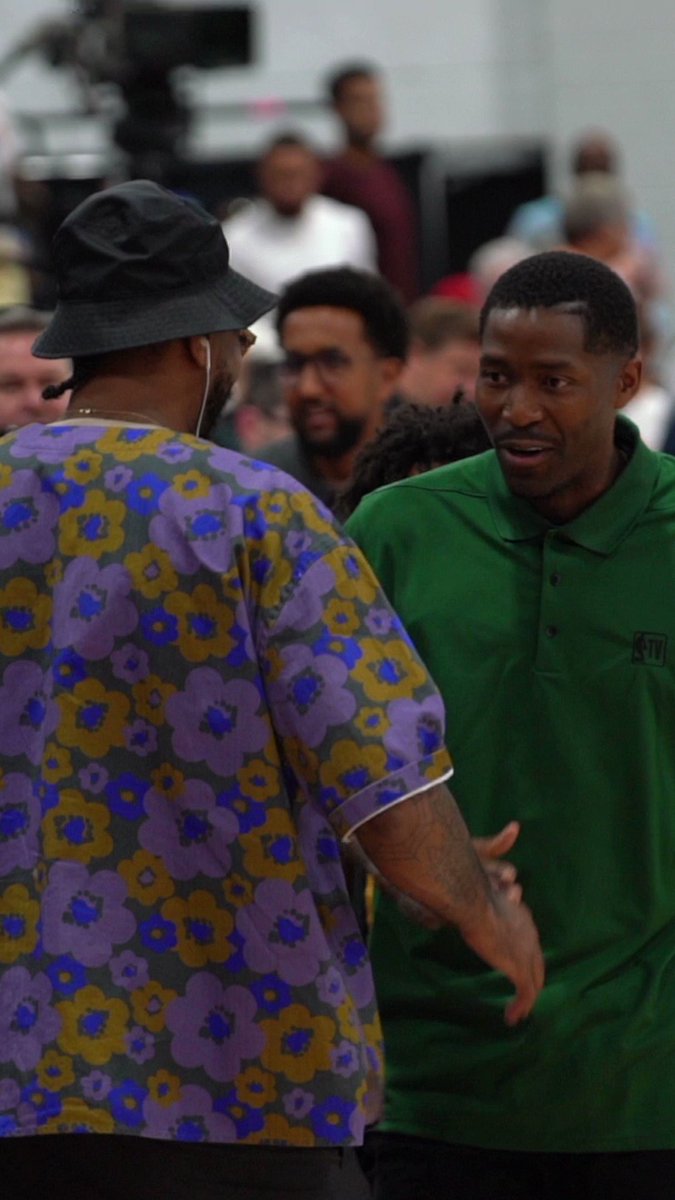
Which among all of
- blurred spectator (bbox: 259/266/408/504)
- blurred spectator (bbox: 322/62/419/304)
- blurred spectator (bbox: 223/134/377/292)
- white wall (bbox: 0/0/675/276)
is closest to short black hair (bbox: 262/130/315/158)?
blurred spectator (bbox: 223/134/377/292)

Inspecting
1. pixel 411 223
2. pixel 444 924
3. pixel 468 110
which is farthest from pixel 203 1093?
pixel 468 110

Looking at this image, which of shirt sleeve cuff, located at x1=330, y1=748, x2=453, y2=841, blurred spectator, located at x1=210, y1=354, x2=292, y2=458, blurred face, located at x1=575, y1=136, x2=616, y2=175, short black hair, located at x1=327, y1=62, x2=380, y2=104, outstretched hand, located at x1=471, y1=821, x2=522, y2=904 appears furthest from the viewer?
short black hair, located at x1=327, y1=62, x2=380, y2=104

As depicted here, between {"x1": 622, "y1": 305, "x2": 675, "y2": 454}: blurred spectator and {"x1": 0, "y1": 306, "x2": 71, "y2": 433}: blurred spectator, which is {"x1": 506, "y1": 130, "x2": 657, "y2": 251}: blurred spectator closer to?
{"x1": 622, "y1": 305, "x2": 675, "y2": 454}: blurred spectator

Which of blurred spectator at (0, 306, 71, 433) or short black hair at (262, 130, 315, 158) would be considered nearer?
blurred spectator at (0, 306, 71, 433)

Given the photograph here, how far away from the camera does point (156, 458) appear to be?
321cm

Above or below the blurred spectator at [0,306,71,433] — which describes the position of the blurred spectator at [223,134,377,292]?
below

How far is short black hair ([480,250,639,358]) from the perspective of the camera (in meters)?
3.76

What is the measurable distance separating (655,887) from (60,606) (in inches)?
40.0

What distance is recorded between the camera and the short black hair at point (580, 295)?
3764 mm

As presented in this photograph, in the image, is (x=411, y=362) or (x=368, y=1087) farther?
(x=411, y=362)

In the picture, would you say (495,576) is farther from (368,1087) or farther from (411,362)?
(411,362)

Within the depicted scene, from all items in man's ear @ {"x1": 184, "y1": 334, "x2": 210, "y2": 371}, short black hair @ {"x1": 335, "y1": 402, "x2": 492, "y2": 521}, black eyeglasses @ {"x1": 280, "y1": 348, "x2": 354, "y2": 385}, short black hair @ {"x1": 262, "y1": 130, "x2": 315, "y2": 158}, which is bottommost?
short black hair @ {"x1": 262, "y1": 130, "x2": 315, "y2": 158}

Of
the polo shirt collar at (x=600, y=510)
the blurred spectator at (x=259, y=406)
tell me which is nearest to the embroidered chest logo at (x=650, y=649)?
the polo shirt collar at (x=600, y=510)

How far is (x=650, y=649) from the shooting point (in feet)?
12.2
